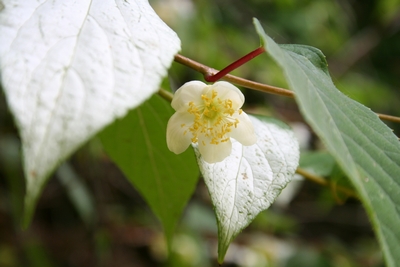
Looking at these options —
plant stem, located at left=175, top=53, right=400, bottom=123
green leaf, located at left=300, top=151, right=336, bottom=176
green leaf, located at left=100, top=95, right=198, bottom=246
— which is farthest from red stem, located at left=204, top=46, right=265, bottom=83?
green leaf, located at left=300, top=151, right=336, bottom=176

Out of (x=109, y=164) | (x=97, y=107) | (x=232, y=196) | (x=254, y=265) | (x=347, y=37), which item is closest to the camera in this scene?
(x=97, y=107)

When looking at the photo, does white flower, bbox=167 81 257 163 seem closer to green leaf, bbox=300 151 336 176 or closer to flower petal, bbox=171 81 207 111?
flower petal, bbox=171 81 207 111

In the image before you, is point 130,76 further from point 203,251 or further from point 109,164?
point 109,164

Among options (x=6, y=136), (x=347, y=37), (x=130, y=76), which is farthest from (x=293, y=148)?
(x=347, y=37)

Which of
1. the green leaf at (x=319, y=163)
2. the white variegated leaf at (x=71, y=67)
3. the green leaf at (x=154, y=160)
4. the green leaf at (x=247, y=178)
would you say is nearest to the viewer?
the white variegated leaf at (x=71, y=67)

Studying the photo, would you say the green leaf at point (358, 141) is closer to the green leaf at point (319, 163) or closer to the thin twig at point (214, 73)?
the thin twig at point (214, 73)

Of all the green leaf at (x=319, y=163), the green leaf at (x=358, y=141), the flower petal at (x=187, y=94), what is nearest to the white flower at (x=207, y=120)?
the flower petal at (x=187, y=94)
